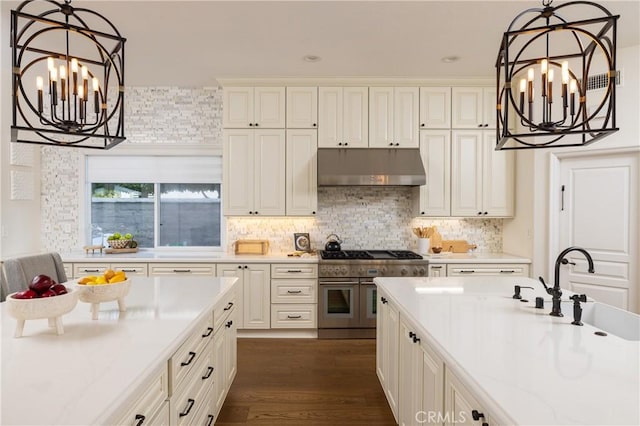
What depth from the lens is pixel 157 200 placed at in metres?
4.72

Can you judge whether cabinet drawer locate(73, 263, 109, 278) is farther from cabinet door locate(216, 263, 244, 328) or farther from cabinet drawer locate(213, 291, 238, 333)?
cabinet drawer locate(213, 291, 238, 333)

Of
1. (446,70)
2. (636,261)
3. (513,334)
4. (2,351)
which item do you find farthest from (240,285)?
(636,261)

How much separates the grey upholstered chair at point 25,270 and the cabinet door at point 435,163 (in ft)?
12.0

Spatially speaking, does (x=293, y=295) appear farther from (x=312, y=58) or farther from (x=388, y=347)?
(x=312, y=58)

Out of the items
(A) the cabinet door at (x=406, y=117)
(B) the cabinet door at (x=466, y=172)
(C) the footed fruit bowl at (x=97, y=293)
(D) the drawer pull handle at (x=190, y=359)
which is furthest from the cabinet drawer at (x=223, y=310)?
(B) the cabinet door at (x=466, y=172)

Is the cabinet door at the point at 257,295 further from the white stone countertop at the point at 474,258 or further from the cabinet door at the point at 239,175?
the white stone countertop at the point at 474,258

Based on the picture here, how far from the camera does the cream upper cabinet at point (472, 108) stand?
4.31 m

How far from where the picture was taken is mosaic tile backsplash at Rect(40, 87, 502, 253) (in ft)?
15.1

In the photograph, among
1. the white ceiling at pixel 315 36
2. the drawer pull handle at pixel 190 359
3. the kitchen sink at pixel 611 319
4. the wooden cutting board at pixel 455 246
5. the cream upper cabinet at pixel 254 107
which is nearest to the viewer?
the drawer pull handle at pixel 190 359

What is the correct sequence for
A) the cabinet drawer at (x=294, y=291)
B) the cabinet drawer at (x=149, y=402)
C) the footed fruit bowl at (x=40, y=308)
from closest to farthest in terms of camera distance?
the cabinet drawer at (x=149, y=402) < the footed fruit bowl at (x=40, y=308) < the cabinet drawer at (x=294, y=291)

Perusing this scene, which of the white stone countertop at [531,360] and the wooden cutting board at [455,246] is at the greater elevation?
the wooden cutting board at [455,246]

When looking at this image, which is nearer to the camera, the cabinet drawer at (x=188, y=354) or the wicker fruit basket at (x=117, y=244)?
the cabinet drawer at (x=188, y=354)

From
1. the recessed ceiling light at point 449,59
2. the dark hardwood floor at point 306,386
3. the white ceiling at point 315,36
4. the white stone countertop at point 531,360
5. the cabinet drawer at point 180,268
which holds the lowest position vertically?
the dark hardwood floor at point 306,386

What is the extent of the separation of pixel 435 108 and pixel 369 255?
1.93 metres
